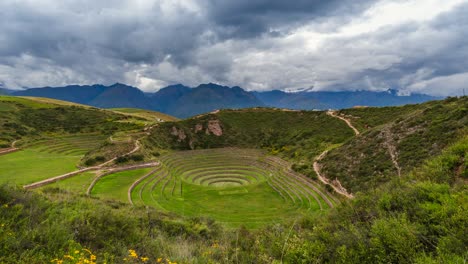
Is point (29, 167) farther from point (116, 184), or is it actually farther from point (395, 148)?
point (395, 148)

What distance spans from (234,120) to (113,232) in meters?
67.2

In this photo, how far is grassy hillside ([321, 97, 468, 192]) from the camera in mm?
25016

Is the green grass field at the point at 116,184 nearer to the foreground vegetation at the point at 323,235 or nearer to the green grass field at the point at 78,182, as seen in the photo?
the green grass field at the point at 78,182

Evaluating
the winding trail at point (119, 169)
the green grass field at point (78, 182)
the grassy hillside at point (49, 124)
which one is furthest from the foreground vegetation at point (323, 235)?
the grassy hillside at point (49, 124)

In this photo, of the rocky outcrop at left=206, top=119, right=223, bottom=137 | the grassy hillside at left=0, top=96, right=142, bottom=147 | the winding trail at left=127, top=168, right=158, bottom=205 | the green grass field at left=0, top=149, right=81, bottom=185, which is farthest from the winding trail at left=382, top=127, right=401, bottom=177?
the grassy hillside at left=0, top=96, right=142, bottom=147

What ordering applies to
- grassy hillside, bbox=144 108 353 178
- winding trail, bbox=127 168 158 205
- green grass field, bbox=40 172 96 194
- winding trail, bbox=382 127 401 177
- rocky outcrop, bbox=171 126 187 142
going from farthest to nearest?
1. rocky outcrop, bbox=171 126 187 142
2. grassy hillside, bbox=144 108 353 178
3. green grass field, bbox=40 172 96 194
4. winding trail, bbox=127 168 158 205
5. winding trail, bbox=382 127 401 177

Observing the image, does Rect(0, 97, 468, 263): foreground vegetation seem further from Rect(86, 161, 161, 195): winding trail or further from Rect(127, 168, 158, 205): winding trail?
Rect(86, 161, 161, 195): winding trail

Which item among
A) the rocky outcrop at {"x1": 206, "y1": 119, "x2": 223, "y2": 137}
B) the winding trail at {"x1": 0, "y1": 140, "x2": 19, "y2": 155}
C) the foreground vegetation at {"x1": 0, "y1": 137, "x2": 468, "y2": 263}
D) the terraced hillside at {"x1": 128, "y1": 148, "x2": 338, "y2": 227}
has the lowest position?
the terraced hillside at {"x1": 128, "y1": 148, "x2": 338, "y2": 227}

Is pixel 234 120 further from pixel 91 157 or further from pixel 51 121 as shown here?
pixel 51 121

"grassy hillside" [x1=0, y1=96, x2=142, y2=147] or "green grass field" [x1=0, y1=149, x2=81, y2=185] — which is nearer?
"green grass field" [x1=0, y1=149, x2=81, y2=185]

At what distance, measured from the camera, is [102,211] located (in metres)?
9.81

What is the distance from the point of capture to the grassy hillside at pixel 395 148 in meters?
25.0

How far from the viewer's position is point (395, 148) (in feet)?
95.9

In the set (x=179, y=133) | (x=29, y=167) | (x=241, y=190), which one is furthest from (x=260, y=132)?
(x=29, y=167)
